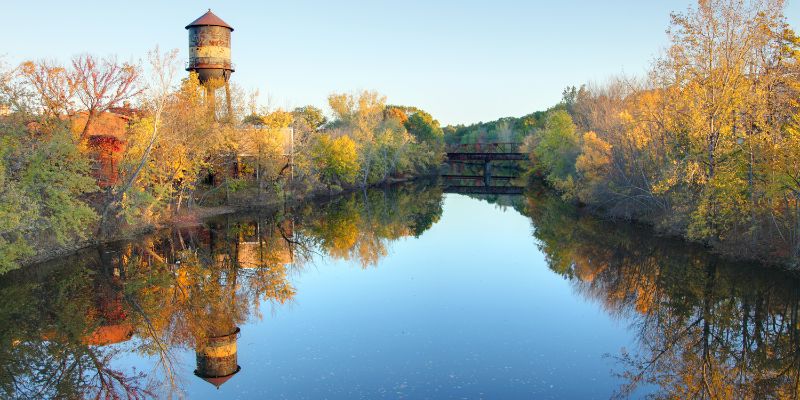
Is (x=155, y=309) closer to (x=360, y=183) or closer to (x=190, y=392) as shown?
(x=190, y=392)

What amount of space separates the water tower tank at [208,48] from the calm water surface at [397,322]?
1642 centimetres

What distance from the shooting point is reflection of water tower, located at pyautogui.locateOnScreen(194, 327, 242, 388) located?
486 inches

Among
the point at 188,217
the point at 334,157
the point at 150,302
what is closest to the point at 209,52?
the point at 188,217

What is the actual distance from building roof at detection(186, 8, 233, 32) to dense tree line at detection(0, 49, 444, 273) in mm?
4370

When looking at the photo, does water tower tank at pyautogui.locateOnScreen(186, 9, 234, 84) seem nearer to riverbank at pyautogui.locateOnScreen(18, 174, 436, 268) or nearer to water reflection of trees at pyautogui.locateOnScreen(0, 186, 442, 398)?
riverbank at pyautogui.locateOnScreen(18, 174, 436, 268)

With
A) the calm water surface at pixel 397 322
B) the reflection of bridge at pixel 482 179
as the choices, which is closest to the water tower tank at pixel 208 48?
the calm water surface at pixel 397 322

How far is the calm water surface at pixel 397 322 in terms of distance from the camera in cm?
1191

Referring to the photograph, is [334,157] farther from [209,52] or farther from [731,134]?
[731,134]

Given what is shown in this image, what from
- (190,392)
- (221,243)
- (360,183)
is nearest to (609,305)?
(190,392)

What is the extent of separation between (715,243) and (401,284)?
13.3 m

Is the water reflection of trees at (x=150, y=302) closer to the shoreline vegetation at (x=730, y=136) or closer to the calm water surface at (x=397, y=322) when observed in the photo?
the calm water surface at (x=397, y=322)

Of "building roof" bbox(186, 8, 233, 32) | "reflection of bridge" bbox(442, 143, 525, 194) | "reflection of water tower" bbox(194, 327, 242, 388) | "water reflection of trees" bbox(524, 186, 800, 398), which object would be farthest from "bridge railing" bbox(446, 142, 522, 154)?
"reflection of water tower" bbox(194, 327, 242, 388)

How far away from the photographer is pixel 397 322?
15930 mm

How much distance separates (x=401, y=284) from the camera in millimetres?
20406
